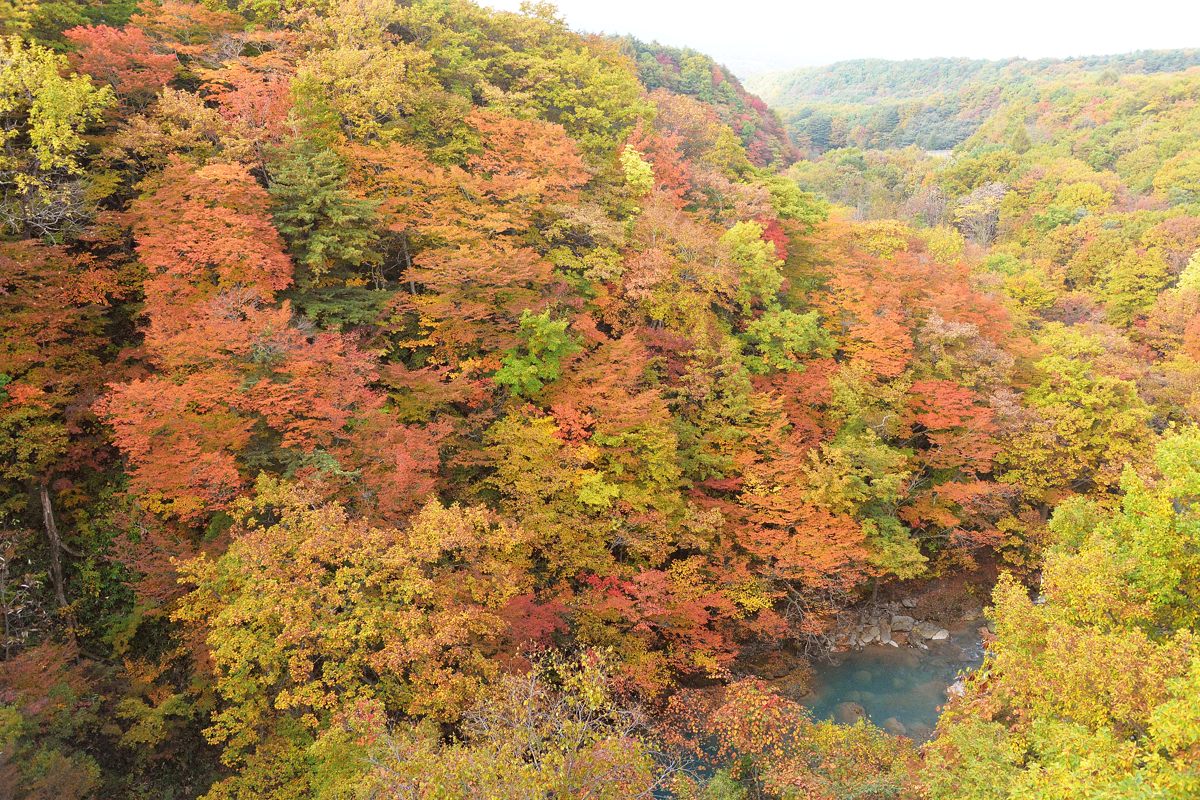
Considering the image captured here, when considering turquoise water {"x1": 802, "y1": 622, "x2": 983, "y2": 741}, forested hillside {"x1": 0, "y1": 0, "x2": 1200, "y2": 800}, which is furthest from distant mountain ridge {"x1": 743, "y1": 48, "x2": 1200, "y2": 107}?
turquoise water {"x1": 802, "y1": 622, "x2": 983, "y2": 741}

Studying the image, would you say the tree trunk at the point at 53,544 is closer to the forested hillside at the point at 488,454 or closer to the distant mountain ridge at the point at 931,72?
the forested hillside at the point at 488,454

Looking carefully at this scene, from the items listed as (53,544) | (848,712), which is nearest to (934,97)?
(848,712)

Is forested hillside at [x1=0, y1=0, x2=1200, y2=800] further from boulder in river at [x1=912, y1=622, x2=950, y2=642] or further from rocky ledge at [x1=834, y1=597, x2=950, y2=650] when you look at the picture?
boulder in river at [x1=912, y1=622, x2=950, y2=642]

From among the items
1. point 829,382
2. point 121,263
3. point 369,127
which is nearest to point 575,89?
point 369,127

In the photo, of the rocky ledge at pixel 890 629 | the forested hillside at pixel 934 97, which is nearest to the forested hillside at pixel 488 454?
the rocky ledge at pixel 890 629

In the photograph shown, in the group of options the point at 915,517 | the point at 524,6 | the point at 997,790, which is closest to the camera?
the point at 997,790

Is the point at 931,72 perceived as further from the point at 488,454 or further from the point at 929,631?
the point at 488,454

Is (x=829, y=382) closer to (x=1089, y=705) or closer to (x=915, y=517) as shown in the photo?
(x=915, y=517)
